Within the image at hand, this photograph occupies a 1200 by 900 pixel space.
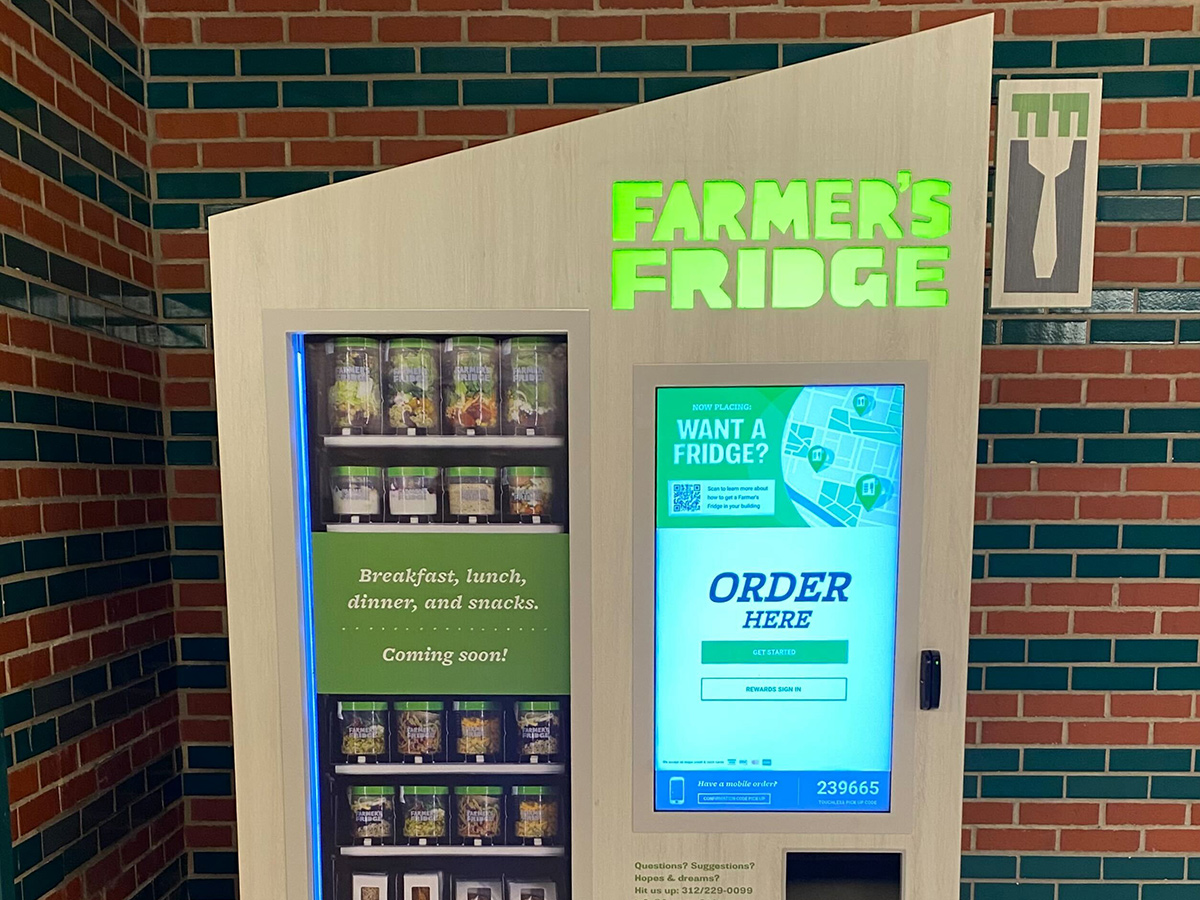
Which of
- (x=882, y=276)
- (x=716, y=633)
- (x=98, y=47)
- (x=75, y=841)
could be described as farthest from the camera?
(x=98, y=47)

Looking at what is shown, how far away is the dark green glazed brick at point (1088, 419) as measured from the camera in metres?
2.14

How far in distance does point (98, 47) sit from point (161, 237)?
1.68 feet

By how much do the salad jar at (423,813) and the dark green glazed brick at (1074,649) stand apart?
5.92 feet

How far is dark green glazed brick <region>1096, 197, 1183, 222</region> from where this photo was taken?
2092 mm

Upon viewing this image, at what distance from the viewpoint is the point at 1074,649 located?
86.5 inches

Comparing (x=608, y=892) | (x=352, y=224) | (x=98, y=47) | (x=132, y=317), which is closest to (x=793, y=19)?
(x=352, y=224)

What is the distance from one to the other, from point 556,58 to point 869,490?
5.05ft

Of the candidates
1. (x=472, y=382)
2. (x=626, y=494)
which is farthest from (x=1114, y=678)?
(x=472, y=382)

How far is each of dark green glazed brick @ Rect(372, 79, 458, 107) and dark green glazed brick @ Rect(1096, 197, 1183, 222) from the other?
6.37 ft

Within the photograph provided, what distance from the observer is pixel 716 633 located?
1.60 m

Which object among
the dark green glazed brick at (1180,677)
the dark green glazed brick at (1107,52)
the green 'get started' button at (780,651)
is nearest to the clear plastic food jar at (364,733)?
the green 'get started' button at (780,651)

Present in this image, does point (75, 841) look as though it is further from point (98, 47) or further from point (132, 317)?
point (98, 47)

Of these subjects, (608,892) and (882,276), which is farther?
(608,892)

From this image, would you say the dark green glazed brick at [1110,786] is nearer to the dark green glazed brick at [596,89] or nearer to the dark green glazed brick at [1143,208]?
the dark green glazed brick at [1143,208]
